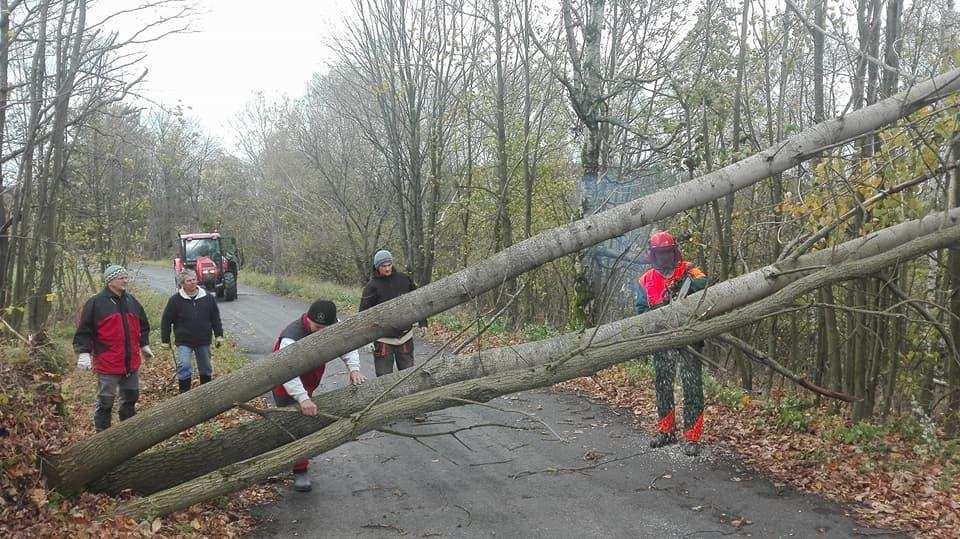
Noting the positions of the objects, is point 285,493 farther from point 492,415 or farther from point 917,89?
point 917,89

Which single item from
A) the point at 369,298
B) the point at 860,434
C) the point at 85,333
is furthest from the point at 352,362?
the point at 860,434

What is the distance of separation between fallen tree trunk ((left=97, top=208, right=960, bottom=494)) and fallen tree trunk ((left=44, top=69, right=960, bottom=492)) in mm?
246

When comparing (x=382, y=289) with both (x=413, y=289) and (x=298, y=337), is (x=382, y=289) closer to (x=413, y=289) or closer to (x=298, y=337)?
(x=413, y=289)

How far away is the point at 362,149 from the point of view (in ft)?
74.2

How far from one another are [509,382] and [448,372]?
645 mm

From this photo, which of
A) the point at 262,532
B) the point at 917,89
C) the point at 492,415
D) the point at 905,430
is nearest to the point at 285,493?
the point at 262,532

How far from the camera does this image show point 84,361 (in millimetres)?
6816

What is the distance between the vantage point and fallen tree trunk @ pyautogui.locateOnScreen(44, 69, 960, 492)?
5352 mm

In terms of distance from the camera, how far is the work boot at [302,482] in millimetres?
5973

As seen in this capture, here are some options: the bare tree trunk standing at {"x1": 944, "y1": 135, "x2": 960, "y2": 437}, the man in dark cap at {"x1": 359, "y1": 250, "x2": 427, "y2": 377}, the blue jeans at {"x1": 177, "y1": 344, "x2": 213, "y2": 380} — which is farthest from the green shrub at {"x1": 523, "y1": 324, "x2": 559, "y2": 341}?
the bare tree trunk standing at {"x1": 944, "y1": 135, "x2": 960, "y2": 437}

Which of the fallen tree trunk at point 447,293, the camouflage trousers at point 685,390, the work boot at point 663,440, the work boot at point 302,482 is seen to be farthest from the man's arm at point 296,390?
the work boot at point 663,440

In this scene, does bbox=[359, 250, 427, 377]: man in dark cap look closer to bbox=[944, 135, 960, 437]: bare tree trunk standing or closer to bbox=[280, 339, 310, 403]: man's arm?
bbox=[280, 339, 310, 403]: man's arm

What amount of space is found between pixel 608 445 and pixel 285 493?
2880mm

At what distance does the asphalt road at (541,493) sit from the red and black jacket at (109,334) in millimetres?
2147
